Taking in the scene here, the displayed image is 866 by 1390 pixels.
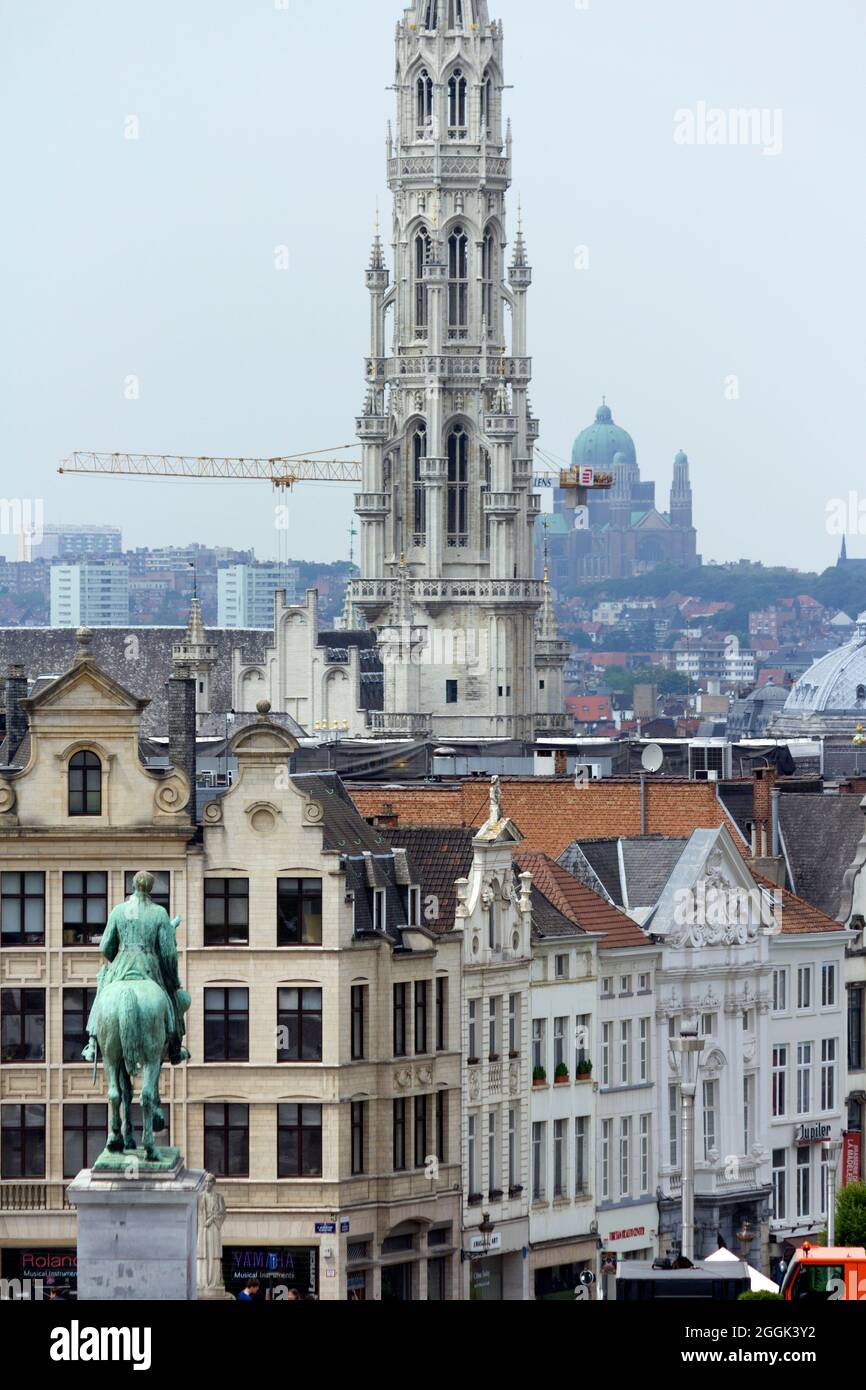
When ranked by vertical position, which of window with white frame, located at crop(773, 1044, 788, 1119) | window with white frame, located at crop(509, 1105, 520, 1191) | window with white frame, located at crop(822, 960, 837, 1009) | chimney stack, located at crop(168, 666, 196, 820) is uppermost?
chimney stack, located at crop(168, 666, 196, 820)

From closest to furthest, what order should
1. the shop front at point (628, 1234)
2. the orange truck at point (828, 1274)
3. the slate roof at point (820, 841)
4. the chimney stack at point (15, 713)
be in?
1. the orange truck at point (828, 1274)
2. the chimney stack at point (15, 713)
3. the shop front at point (628, 1234)
4. the slate roof at point (820, 841)

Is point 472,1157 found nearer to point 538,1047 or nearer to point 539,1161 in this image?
point 539,1161

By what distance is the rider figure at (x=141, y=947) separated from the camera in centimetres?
5425

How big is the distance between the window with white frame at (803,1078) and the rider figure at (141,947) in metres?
41.9

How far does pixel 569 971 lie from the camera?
87188mm

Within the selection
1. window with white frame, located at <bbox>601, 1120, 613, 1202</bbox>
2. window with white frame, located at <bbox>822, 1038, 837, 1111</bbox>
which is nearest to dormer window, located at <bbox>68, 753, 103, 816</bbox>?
window with white frame, located at <bbox>601, 1120, 613, 1202</bbox>

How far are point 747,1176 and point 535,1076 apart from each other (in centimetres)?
879

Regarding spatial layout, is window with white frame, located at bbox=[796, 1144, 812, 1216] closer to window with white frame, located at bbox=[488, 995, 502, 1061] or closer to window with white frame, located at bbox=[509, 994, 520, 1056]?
window with white frame, located at bbox=[509, 994, 520, 1056]

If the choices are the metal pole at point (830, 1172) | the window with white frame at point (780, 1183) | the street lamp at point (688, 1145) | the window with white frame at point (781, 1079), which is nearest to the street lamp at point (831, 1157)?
the metal pole at point (830, 1172)

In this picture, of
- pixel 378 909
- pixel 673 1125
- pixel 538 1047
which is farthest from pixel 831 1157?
pixel 378 909

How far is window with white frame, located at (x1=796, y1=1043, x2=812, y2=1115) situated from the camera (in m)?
95.4

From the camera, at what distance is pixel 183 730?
82312 millimetres

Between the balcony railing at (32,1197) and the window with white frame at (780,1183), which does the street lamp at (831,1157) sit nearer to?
the window with white frame at (780,1183)

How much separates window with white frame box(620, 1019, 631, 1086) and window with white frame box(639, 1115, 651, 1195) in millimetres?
1080
